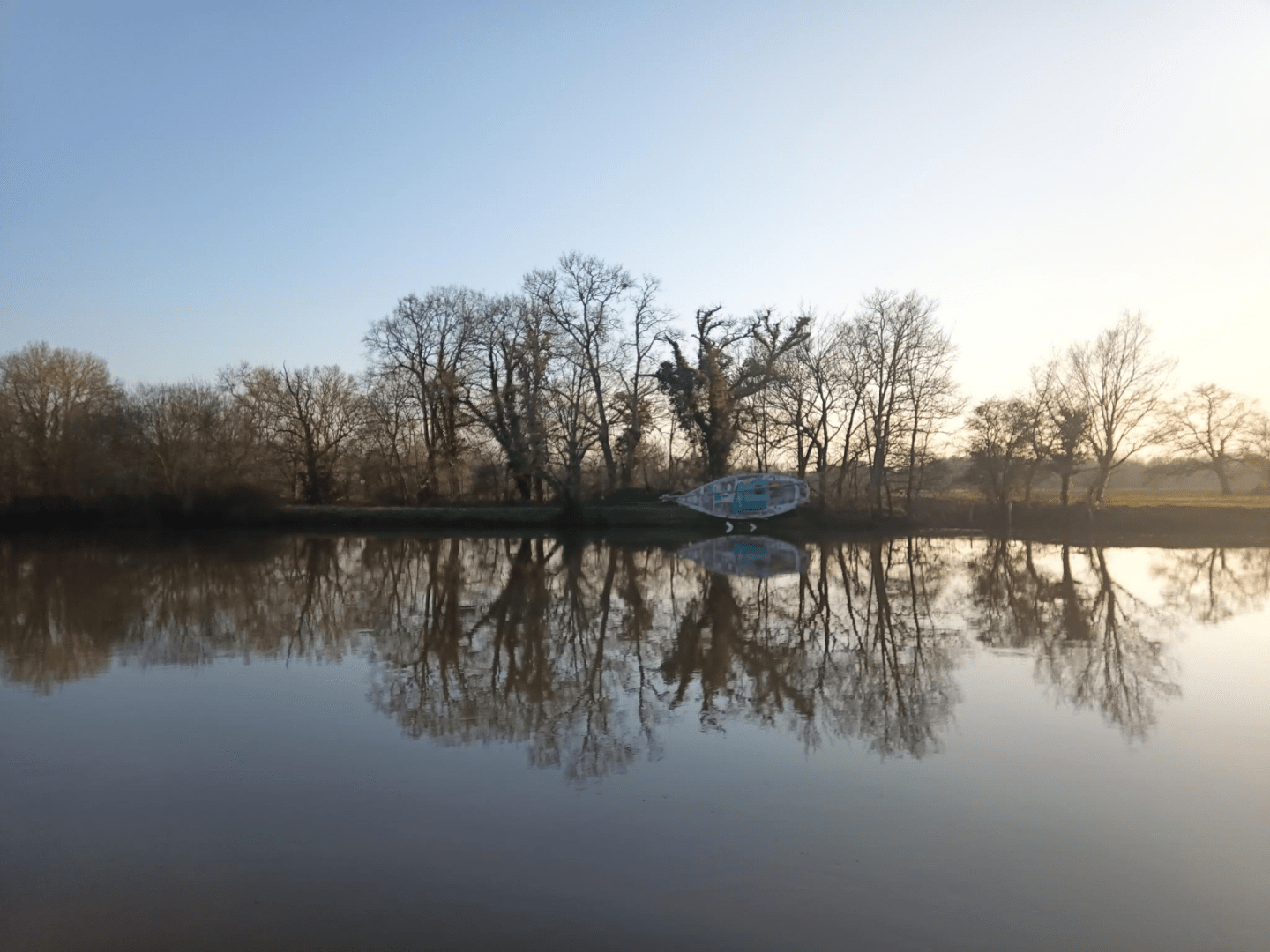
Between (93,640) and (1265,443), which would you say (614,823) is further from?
(1265,443)

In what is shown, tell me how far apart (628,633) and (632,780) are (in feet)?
21.3

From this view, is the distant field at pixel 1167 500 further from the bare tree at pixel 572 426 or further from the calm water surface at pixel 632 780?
the calm water surface at pixel 632 780

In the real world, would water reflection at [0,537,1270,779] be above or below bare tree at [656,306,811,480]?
below

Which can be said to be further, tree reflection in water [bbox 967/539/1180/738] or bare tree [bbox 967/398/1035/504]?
bare tree [bbox 967/398/1035/504]

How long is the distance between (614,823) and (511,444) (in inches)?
1536

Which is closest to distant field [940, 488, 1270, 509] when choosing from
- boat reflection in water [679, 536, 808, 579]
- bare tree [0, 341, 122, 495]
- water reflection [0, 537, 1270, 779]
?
boat reflection in water [679, 536, 808, 579]

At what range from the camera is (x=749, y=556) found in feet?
87.1

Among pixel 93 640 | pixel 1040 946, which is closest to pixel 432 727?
pixel 1040 946

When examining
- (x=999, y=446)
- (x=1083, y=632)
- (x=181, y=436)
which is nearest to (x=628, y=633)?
(x=1083, y=632)

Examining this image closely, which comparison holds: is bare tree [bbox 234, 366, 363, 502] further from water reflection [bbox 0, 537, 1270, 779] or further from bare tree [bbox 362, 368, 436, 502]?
water reflection [bbox 0, 537, 1270, 779]

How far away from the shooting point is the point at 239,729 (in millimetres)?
8062

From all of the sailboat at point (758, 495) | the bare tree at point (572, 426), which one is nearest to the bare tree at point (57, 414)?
the bare tree at point (572, 426)

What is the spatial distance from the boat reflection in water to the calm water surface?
728 centimetres

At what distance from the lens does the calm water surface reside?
4523mm
